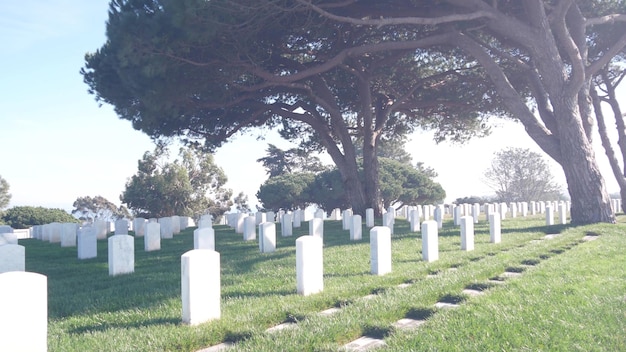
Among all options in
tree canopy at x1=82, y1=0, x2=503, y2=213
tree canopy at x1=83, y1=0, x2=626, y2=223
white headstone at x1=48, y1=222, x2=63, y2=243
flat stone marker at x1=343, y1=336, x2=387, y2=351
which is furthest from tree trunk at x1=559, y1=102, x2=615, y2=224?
white headstone at x1=48, y1=222, x2=63, y2=243

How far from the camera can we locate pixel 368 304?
227 inches

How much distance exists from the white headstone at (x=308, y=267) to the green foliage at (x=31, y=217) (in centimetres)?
2204

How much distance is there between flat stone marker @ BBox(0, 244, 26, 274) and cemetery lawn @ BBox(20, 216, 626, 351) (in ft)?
1.96

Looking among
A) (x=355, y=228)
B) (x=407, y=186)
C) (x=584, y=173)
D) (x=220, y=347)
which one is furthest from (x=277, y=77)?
(x=407, y=186)

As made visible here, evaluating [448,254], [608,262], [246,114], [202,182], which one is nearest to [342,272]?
[448,254]

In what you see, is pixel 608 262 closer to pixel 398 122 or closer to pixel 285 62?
pixel 285 62

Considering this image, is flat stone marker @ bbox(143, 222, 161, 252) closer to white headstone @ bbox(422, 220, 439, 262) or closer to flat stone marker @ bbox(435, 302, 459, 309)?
white headstone @ bbox(422, 220, 439, 262)

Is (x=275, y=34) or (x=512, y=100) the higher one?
(x=275, y=34)

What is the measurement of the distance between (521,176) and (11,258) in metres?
46.8

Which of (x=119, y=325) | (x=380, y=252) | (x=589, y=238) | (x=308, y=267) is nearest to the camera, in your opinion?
(x=119, y=325)

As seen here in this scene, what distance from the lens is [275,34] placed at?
55.0ft

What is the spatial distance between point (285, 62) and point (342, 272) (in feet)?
39.7

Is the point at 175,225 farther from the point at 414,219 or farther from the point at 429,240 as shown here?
the point at 429,240

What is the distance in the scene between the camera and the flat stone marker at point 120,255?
28.9 feet
